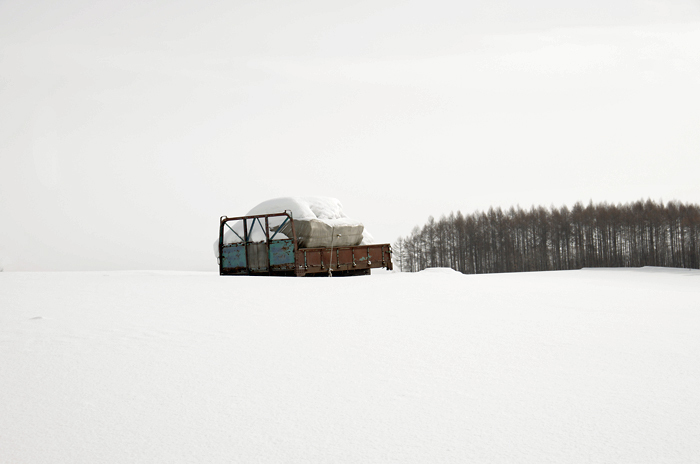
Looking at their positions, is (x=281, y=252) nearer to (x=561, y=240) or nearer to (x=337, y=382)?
(x=337, y=382)

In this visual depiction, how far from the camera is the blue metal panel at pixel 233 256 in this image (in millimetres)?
16953

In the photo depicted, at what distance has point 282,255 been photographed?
15.8m

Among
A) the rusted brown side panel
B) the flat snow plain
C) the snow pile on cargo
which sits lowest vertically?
the flat snow plain

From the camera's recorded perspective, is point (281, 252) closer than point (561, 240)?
Yes

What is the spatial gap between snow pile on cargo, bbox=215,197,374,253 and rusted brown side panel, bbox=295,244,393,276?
1.19ft

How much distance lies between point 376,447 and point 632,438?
1872mm

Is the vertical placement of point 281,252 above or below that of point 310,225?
below

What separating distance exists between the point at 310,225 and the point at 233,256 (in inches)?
119

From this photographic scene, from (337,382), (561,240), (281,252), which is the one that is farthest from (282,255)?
(561,240)

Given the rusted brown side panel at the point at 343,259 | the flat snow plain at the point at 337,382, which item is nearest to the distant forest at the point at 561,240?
the rusted brown side panel at the point at 343,259

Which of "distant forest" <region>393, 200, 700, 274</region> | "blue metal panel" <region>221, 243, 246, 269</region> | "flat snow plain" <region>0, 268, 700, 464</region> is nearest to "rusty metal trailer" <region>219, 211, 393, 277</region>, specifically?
"blue metal panel" <region>221, 243, 246, 269</region>

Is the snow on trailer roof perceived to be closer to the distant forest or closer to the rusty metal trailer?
the rusty metal trailer

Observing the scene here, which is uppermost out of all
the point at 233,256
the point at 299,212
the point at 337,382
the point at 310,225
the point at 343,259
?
the point at 299,212

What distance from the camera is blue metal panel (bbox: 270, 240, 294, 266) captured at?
615 inches
